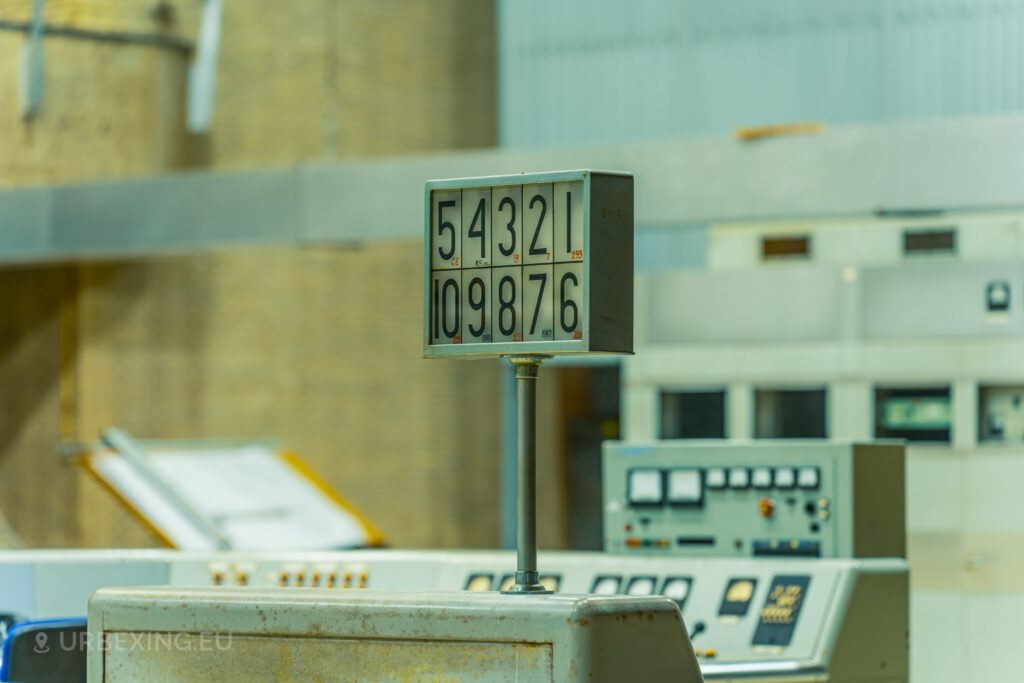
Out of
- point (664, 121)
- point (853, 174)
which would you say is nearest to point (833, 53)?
point (664, 121)

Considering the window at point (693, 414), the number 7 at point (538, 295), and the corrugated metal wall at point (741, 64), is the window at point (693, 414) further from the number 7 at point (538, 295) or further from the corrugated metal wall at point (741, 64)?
the number 7 at point (538, 295)

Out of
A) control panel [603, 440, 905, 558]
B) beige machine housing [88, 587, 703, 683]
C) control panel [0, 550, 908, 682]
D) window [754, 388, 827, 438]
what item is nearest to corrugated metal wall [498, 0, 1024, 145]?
window [754, 388, 827, 438]

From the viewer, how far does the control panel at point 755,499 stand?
5.93 metres

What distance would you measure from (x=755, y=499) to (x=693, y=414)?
3451mm

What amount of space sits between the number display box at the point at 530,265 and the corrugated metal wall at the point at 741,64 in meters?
8.69

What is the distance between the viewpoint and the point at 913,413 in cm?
884

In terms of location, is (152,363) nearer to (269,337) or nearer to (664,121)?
(269,337)

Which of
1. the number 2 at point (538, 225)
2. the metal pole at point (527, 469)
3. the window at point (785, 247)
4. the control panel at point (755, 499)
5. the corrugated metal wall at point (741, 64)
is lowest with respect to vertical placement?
the control panel at point (755, 499)

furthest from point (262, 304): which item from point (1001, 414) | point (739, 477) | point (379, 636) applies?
point (379, 636)

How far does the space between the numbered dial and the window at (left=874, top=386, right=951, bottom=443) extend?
5884mm

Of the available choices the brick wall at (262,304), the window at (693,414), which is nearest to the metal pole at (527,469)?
the window at (693,414)

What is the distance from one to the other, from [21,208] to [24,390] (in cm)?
212

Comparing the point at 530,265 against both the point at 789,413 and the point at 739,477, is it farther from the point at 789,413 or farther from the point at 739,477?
the point at 789,413

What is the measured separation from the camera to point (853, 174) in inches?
316
